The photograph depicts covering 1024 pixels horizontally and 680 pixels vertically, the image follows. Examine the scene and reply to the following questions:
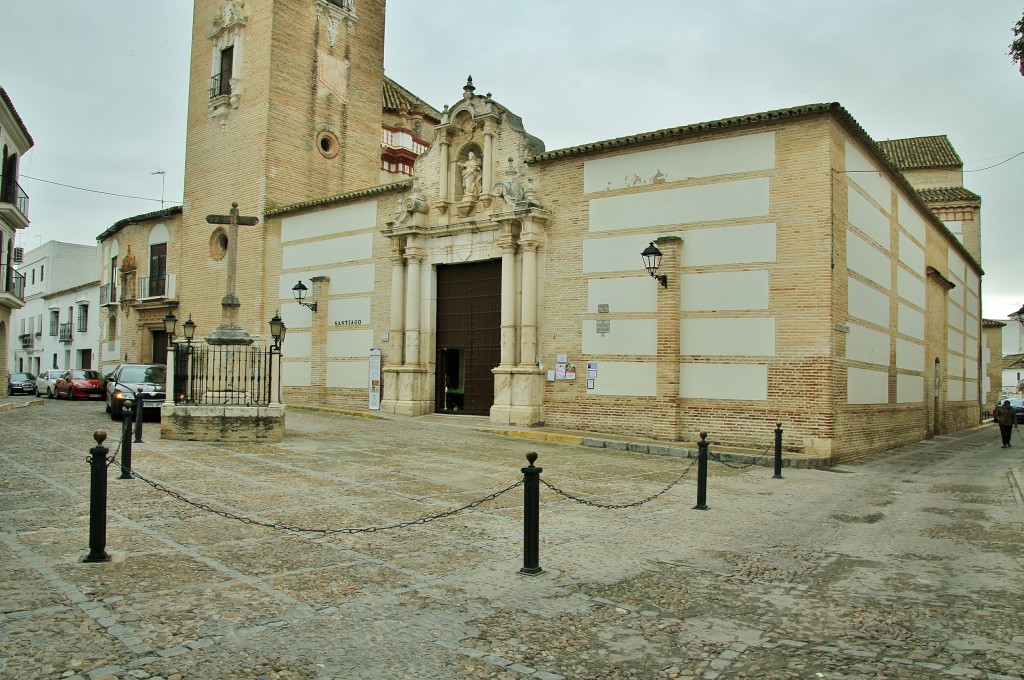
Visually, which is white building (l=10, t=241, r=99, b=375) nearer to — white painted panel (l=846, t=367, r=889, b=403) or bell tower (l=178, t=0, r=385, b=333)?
bell tower (l=178, t=0, r=385, b=333)

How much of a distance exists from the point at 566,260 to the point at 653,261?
295cm

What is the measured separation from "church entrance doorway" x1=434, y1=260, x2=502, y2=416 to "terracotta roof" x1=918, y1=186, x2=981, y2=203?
2278 centimetres

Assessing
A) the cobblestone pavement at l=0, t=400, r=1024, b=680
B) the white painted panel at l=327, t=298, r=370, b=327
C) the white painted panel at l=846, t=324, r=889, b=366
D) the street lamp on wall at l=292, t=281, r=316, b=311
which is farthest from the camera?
the street lamp on wall at l=292, t=281, r=316, b=311

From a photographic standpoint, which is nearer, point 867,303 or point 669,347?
point 669,347

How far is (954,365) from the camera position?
2820 cm

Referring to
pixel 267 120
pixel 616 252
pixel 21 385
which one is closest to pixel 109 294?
pixel 21 385

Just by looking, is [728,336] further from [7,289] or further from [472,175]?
[7,289]

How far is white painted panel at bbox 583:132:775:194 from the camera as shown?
1577cm

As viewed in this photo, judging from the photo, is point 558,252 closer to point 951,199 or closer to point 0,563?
point 0,563

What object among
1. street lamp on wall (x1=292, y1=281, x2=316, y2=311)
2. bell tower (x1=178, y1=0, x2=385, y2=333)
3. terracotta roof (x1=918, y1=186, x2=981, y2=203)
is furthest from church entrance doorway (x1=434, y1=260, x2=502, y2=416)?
terracotta roof (x1=918, y1=186, x2=981, y2=203)

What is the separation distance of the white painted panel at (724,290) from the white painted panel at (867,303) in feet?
6.88

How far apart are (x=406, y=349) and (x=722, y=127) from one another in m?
10.2

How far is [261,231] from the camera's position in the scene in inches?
1027

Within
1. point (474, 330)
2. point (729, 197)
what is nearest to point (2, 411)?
point (474, 330)
